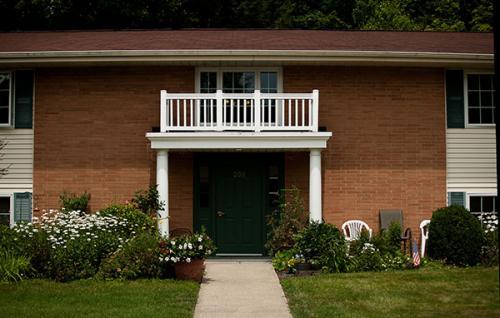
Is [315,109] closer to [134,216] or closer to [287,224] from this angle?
[287,224]

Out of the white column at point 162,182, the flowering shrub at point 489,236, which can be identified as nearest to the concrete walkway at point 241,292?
the white column at point 162,182

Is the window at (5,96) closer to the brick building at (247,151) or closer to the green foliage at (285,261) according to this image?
the brick building at (247,151)

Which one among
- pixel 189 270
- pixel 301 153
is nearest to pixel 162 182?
pixel 189 270

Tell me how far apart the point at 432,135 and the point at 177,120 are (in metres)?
6.06

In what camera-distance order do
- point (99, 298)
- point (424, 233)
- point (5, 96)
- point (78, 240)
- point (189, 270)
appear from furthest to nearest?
point (5, 96) < point (424, 233) < point (78, 240) < point (189, 270) < point (99, 298)

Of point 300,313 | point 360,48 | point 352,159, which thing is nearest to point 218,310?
point 300,313

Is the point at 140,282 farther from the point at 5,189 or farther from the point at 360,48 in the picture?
the point at 360,48

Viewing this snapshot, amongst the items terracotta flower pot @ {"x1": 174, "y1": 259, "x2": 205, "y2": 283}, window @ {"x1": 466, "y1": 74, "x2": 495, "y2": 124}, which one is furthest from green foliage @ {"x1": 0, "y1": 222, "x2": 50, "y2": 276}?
window @ {"x1": 466, "y1": 74, "x2": 495, "y2": 124}

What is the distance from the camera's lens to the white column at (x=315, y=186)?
1403 centimetres

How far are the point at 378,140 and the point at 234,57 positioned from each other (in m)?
3.94

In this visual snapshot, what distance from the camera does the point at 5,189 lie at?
15281mm

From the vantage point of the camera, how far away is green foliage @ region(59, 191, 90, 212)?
48.5 feet

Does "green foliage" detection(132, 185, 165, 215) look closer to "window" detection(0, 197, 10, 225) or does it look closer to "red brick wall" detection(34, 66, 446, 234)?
"red brick wall" detection(34, 66, 446, 234)

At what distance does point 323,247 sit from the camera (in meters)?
12.8
